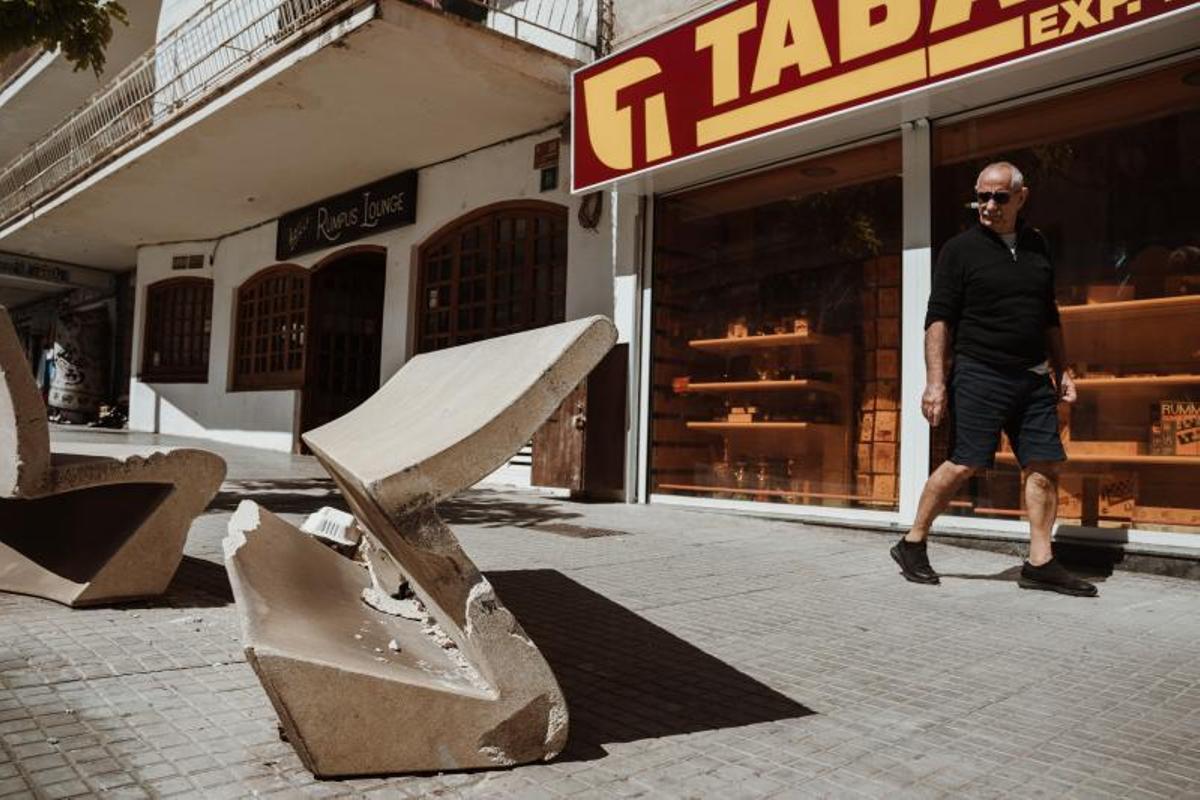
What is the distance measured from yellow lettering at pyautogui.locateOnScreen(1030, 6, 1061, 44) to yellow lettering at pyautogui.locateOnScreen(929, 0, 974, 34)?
1.31ft

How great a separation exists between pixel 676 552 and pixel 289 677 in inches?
144

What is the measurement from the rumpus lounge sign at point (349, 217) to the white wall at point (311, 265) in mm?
139

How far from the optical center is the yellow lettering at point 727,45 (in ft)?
20.6

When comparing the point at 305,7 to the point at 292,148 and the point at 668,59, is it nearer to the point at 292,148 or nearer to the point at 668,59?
the point at 292,148

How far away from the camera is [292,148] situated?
1035 cm

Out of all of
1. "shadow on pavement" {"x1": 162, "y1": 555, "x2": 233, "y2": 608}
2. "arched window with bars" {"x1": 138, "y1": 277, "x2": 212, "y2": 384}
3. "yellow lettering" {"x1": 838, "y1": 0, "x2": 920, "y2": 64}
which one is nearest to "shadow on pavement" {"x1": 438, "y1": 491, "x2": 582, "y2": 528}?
"shadow on pavement" {"x1": 162, "y1": 555, "x2": 233, "y2": 608}

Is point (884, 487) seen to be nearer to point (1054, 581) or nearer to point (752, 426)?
point (752, 426)

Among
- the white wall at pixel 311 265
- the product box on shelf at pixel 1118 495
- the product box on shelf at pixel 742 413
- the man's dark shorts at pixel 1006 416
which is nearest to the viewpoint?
the man's dark shorts at pixel 1006 416

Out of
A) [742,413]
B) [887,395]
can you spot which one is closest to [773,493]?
[742,413]

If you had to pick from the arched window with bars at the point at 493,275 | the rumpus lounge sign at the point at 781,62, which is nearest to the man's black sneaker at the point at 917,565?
the rumpus lounge sign at the point at 781,62

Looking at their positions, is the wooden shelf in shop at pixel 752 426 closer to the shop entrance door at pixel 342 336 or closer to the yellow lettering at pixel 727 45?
the yellow lettering at pixel 727 45

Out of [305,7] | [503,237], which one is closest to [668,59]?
[503,237]

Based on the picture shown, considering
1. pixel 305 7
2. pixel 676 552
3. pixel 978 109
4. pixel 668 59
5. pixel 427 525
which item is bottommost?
pixel 676 552

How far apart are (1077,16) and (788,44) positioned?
6.29 feet
